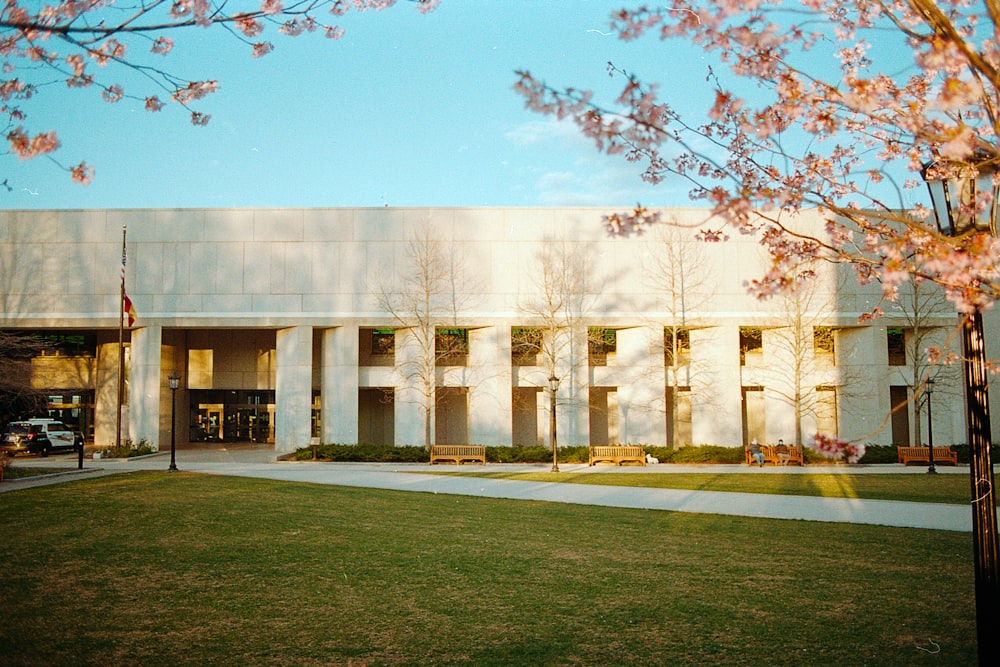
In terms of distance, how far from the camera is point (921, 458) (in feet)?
104

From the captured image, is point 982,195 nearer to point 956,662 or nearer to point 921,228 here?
point 921,228

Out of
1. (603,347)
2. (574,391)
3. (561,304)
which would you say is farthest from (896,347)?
(561,304)

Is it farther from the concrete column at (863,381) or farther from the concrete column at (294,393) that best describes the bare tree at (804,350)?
the concrete column at (294,393)

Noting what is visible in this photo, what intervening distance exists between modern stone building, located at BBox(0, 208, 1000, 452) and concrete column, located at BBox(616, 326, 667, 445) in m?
0.07

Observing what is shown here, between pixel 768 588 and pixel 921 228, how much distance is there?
18.5 ft

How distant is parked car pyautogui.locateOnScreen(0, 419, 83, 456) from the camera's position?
3481 cm

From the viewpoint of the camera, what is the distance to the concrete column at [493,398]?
36.3 meters

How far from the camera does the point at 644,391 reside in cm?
3681

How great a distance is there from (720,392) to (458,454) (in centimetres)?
1291

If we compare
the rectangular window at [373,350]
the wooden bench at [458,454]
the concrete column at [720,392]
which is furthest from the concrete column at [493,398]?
the concrete column at [720,392]

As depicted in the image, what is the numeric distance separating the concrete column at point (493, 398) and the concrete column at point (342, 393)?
5.55 metres

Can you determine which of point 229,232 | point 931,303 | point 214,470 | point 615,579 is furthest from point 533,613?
point 931,303

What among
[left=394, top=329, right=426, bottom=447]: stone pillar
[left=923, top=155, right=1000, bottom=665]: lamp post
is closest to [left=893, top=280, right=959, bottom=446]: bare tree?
[left=394, top=329, right=426, bottom=447]: stone pillar

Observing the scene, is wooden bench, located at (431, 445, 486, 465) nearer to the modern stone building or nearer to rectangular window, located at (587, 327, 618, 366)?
the modern stone building
